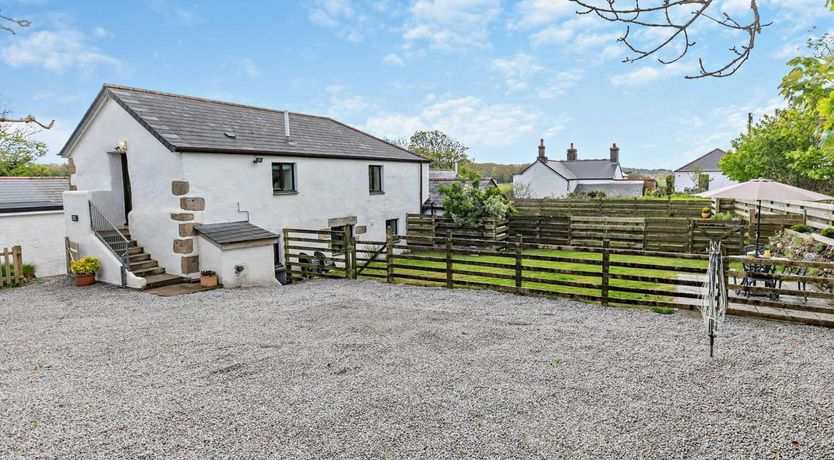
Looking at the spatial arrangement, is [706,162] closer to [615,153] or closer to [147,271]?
[615,153]

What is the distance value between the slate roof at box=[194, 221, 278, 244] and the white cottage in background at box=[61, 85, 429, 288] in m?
0.03

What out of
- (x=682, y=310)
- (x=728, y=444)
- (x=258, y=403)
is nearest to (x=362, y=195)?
(x=682, y=310)

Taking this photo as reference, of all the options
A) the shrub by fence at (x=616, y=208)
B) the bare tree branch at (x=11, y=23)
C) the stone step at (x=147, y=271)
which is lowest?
the stone step at (x=147, y=271)

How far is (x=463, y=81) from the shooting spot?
82.3 feet

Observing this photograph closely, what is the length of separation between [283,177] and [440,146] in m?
53.4

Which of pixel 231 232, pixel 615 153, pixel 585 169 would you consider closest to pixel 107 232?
pixel 231 232

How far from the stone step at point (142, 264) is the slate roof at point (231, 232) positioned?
201 cm

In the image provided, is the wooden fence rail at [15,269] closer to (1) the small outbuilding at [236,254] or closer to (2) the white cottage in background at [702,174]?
(1) the small outbuilding at [236,254]

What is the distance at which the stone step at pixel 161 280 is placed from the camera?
1256cm

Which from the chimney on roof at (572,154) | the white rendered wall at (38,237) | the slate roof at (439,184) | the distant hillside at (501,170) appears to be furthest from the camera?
the distant hillside at (501,170)

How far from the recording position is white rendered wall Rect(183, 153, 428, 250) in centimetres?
1351

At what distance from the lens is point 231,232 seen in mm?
13242

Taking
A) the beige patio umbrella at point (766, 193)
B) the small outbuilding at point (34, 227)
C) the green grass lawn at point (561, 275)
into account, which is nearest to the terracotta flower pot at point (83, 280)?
A: the small outbuilding at point (34, 227)

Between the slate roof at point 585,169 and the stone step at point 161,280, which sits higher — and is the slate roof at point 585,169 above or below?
above
